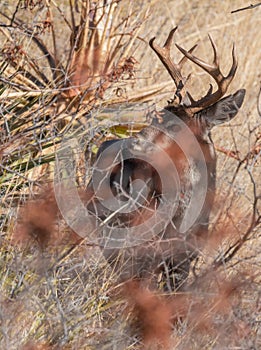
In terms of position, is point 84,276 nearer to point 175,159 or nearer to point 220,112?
point 175,159

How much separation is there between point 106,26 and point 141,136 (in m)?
2.11

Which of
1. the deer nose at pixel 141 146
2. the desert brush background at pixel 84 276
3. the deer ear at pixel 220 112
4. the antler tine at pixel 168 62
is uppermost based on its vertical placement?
the antler tine at pixel 168 62

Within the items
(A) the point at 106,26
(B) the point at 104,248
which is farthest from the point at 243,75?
(B) the point at 104,248

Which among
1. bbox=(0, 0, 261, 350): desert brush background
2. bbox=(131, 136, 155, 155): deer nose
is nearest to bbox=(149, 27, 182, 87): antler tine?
bbox=(0, 0, 261, 350): desert brush background

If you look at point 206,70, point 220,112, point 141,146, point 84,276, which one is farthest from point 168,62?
point 84,276

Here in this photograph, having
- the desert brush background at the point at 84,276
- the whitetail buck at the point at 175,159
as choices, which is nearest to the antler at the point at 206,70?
the whitetail buck at the point at 175,159

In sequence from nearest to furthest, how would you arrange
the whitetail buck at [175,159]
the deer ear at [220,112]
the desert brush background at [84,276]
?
1. the desert brush background at [84,276]
2. the whitetail buck at [175,159]
3. the deer ear at [220,112]

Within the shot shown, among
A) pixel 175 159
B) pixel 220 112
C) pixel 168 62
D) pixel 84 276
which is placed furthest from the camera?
pixel 168 62

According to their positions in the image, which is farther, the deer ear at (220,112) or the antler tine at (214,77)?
the deer ear at (220,112)

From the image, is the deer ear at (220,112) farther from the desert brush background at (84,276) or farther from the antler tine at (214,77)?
the desert brush background at (84,276)

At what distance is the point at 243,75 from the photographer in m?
11.0

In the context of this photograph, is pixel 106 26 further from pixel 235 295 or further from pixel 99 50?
pixel 235 295

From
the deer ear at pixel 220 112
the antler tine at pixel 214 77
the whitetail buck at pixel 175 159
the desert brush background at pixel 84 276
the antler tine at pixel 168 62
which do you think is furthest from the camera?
the antler tine at pixel 168 62

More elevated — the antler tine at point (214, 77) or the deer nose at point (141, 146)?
the antler tine at point (214, 77)
